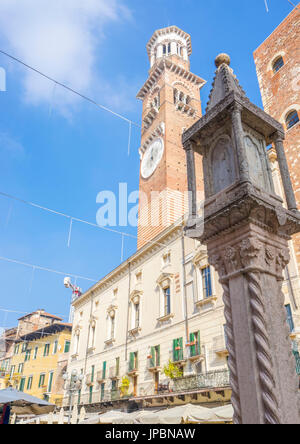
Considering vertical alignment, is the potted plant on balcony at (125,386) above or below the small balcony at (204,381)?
above

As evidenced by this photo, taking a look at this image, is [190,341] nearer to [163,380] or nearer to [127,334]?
[163,380]

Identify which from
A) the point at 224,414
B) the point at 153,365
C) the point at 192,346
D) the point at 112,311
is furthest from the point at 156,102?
the point at 224,414

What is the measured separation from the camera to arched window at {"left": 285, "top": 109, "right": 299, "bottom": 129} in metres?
17.0

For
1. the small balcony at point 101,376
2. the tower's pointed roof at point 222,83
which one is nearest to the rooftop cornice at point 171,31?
the small balcony at point 101,376

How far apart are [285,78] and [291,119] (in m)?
2.64

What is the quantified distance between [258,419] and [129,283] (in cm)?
2134

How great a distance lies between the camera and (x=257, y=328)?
164 inches

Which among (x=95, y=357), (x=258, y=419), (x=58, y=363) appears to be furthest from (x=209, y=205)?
(x=58, y=363)

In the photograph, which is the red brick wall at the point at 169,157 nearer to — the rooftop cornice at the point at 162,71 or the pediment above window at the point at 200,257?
the rooftop cornice at the point at 162,71

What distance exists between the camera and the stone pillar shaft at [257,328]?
12.8 ft

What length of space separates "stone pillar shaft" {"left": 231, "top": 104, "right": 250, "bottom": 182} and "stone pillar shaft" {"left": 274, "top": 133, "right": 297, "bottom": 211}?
3.34 feet

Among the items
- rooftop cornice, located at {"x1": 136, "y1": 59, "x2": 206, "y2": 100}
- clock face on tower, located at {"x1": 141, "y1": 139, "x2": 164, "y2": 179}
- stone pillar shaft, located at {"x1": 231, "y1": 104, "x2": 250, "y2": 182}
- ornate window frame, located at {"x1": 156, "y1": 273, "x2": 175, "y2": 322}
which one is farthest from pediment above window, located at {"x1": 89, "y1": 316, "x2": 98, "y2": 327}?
rooftop cornice, located at {"x1": 136, "y1": 59, "x2": 206, "y2": 100}

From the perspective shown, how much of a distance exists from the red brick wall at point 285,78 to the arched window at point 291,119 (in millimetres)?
191

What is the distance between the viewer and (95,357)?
2708 centimetres
